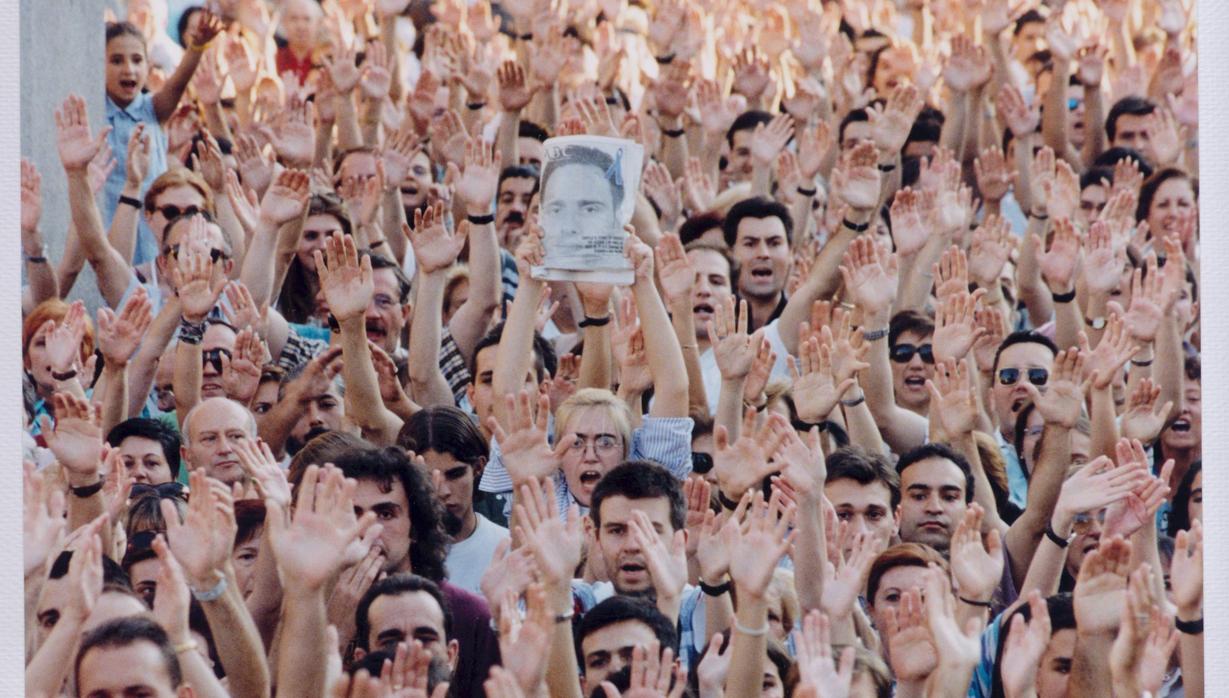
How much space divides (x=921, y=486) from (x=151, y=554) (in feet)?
5.58

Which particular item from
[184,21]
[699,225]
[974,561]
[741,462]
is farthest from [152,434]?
[184,21]

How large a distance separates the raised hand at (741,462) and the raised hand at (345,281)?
105cm

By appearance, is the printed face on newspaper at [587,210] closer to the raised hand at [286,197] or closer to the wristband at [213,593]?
the raised hand at [286,197]

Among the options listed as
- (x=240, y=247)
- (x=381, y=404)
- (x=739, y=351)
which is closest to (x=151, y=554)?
(x=381, y=404)

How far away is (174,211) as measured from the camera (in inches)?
232

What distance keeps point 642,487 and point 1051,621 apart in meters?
0.85

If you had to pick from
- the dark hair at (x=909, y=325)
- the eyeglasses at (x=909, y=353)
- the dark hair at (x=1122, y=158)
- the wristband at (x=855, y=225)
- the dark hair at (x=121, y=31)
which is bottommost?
the eyeglasses at (x=909, y=353)

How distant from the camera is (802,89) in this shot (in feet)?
25.5

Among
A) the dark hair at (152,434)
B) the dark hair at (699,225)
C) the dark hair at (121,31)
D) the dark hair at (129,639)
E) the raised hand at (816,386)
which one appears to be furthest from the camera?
the dark hair at (121,31)

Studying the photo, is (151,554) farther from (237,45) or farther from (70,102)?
(237,45)

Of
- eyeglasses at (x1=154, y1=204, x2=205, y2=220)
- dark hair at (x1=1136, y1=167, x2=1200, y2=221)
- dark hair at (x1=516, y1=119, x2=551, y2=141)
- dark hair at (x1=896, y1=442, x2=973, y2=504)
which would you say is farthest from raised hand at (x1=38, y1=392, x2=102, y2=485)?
dark hair at (x1=1136, y1=167, x2=1200, y2=221)

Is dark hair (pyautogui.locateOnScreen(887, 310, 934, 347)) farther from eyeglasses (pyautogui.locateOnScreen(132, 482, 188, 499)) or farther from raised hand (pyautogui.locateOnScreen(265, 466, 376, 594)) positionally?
raised hand (pyautogui.locateOnScreen(265, 466, 376, 594))

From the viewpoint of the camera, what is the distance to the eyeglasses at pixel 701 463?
16.4ft

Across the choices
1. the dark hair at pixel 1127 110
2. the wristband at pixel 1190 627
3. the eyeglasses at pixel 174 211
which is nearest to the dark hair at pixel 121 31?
the eyeglasses at pixel 174 211
